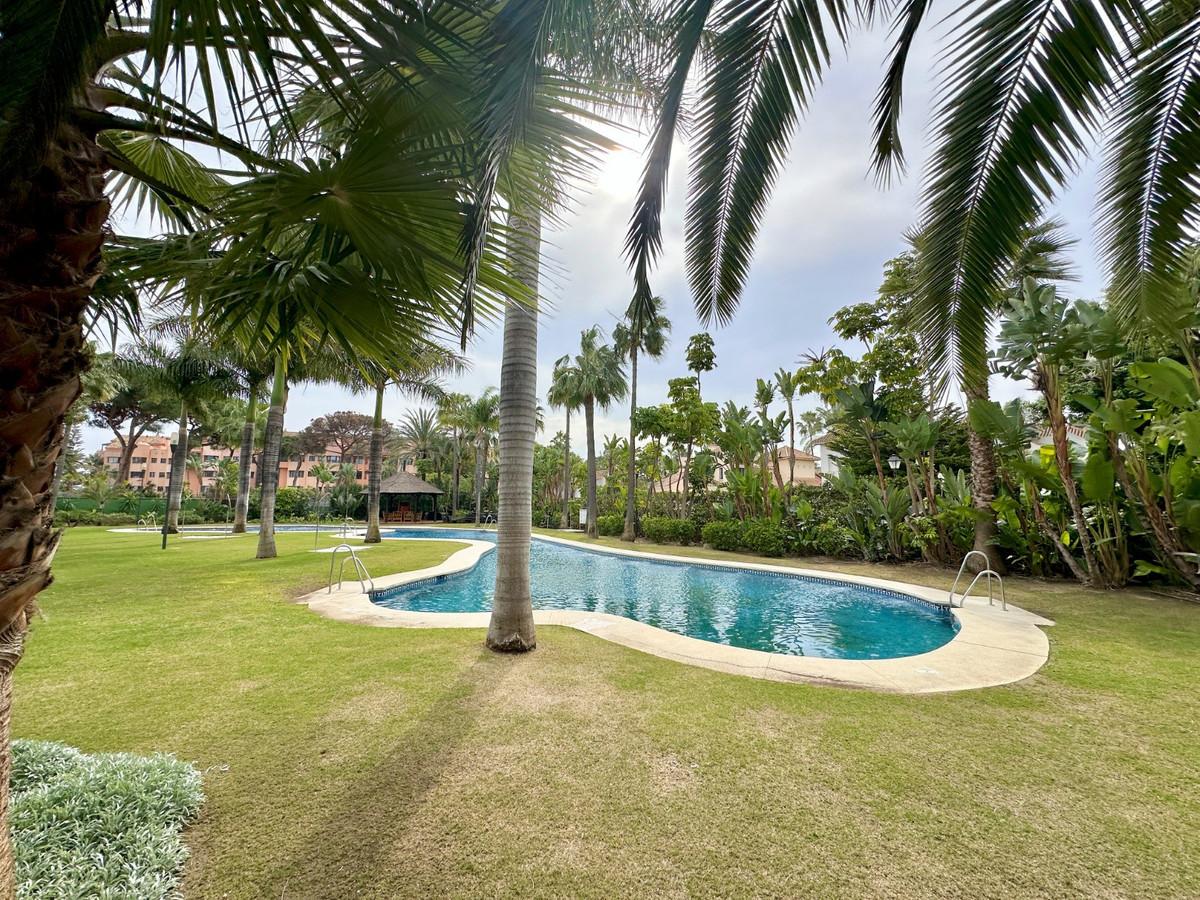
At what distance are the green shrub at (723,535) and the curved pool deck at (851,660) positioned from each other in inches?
379

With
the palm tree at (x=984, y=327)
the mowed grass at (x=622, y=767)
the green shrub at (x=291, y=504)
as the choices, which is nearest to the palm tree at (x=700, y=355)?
the palm tree at (x=984, y=327)

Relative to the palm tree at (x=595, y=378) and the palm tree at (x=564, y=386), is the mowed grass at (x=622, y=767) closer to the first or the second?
the palm tree at (x=595, y=378)

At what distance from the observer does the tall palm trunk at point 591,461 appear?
25.9m

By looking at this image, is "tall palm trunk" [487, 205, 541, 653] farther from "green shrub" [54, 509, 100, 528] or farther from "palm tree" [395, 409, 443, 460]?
"palm tree" [395, 409, 443, 460]

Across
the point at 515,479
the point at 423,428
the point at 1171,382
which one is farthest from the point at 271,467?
Result: the point at 423,428

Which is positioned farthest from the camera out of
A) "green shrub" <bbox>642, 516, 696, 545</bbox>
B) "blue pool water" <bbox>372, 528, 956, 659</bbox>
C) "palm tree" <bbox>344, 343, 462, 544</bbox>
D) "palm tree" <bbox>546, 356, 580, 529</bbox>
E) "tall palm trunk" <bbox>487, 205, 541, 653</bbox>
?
"palm tree" <bbox>546, 356, 580, 529</bbox>

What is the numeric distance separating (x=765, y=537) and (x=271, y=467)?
17212 millimetres

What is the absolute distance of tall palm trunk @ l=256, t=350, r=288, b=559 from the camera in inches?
549

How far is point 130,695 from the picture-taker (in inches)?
172

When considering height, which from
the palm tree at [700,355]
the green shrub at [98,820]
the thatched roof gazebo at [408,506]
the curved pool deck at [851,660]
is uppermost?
the palm tree at [700,355]

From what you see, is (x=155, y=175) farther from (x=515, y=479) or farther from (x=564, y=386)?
(x=564, y=386)

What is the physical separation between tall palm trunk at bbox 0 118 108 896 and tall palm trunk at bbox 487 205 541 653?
158 inches

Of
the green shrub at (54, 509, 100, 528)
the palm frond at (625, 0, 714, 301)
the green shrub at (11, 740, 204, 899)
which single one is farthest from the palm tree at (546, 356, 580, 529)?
the green shrub at (54, 509, 100, 528)

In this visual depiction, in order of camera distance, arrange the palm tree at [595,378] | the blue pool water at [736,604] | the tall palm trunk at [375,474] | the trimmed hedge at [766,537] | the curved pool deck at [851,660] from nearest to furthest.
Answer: the curved pool deck at [851,660], the blue pool water at [736,604], the trimmed hedge at [766,537], the tall palm trunk at [375,474], the palm tree at [595,378]
